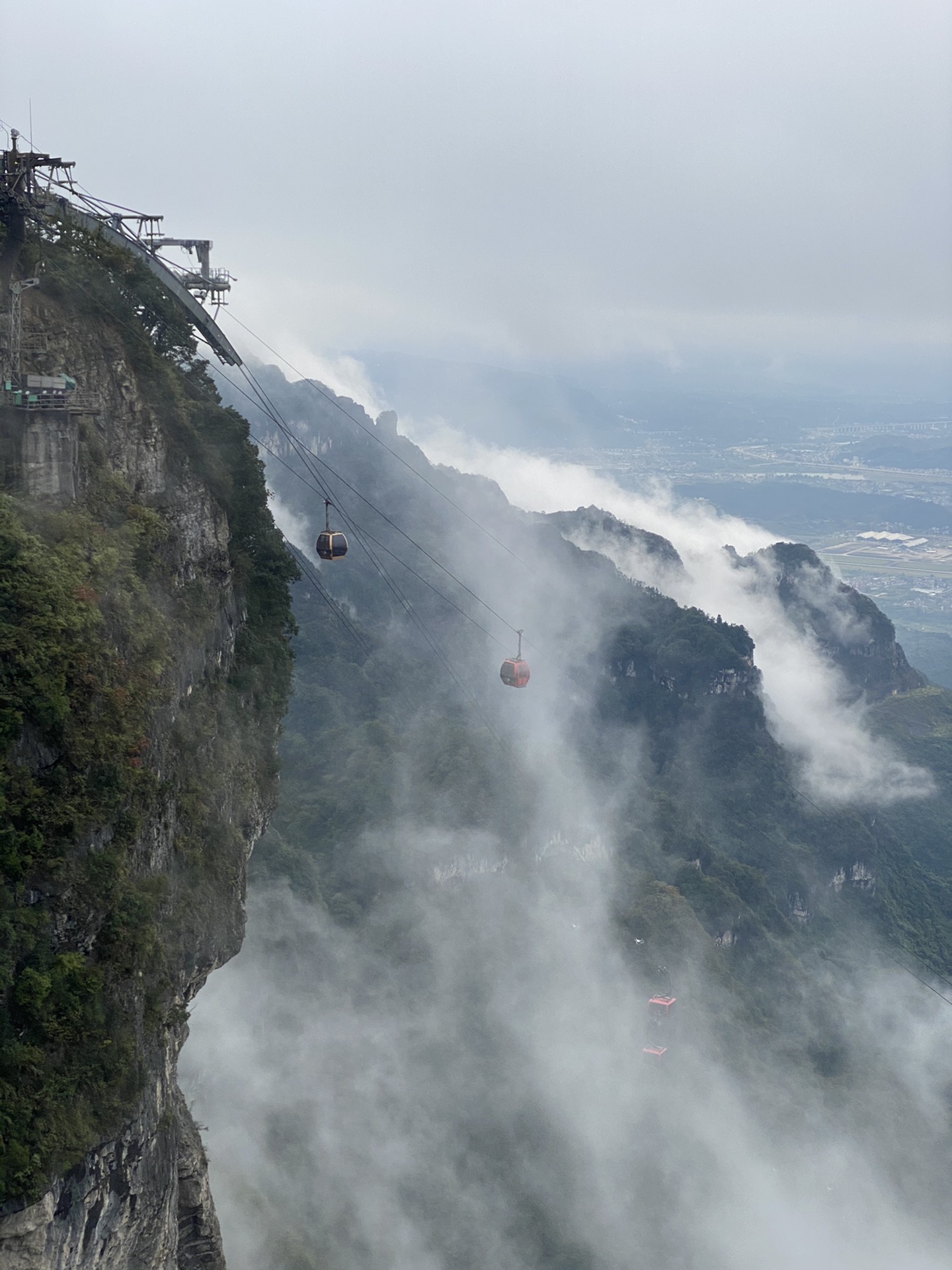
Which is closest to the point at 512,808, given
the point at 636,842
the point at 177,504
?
the point at 636,842

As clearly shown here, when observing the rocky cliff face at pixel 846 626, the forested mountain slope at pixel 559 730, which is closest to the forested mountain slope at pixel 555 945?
the forested mountain slope at pixel 559 730

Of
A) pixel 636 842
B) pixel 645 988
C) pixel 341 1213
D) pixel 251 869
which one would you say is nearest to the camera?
pixel 341 1213

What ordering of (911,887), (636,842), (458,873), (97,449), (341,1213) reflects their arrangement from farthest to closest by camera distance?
(911,887) → (636,842) → (458,873) → (341,1213) → (97,449)

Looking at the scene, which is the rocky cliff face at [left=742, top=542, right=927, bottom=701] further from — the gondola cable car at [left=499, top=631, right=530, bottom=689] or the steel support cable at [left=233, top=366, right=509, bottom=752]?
the gondola cable car at [left=499, top=631, right=530, bottom=689]

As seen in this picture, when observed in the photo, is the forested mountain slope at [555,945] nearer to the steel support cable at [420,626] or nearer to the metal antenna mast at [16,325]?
the steel support cable at [420,626]

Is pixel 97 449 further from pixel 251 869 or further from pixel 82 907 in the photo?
pixel 251 869

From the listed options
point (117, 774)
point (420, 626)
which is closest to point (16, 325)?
point (117, 774)

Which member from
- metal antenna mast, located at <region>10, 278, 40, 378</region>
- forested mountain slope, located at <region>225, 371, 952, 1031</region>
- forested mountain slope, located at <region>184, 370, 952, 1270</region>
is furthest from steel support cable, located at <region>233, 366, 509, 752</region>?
metal antenna mast, located at <region>10, 278, 40, 378</region>

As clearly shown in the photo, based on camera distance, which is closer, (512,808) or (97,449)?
(97,449)

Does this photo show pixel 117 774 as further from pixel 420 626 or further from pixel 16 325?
pixel 420 626
